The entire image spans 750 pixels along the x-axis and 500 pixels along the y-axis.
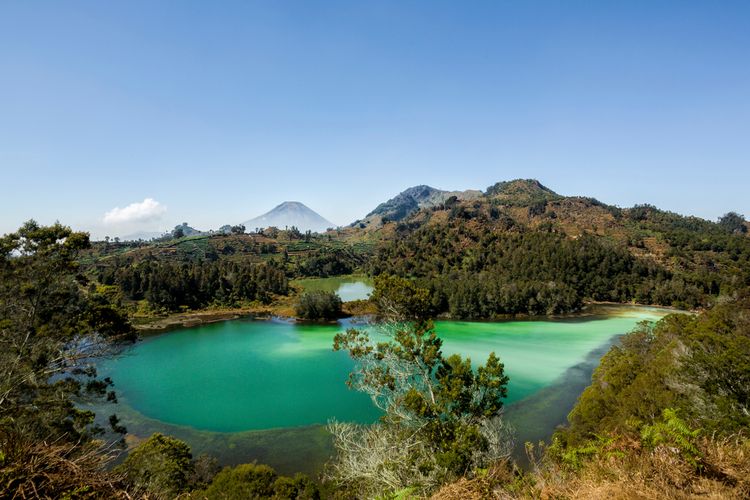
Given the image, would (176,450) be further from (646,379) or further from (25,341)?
(646,379)

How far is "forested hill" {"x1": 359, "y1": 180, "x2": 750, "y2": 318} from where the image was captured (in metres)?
73.0

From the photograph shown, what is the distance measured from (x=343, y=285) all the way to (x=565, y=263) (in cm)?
6266

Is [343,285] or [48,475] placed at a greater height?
[48,475]

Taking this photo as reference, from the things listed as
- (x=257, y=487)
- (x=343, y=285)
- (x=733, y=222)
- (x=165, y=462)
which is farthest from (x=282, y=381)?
(x=733, y=222)

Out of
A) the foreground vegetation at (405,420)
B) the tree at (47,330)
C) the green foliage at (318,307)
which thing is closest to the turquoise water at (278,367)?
the tree at (47,330)

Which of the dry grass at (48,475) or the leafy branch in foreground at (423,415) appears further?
the leafy branch in foreground at (423,415)

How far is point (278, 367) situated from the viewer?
42.0m

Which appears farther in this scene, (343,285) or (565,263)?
(343,285)

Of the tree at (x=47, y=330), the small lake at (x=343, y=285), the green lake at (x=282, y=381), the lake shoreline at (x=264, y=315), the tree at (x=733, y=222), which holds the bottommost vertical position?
the green lake at (x=282, y=381)

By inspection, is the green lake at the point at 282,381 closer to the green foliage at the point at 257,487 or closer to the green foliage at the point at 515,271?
the green foliage at the point at 257,487

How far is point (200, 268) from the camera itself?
8575cm

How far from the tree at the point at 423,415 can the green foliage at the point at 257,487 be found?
9.46ft

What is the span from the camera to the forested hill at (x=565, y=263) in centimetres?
7300

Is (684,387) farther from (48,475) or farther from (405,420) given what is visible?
(48,475)
